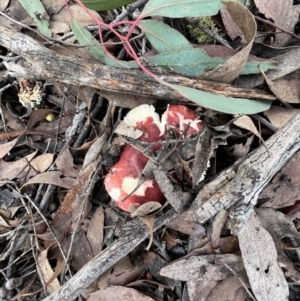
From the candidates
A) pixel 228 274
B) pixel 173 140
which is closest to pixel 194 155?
pixel 173 140

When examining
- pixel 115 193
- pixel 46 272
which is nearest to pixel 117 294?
pixel 46 272

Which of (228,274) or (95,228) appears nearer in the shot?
(228,274)

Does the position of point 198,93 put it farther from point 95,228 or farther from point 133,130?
point 95,228

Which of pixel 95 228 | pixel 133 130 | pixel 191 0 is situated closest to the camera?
pixel 191 0

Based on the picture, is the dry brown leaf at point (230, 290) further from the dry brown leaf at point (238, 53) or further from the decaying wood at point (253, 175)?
the dry brown leaf at point (238, 53)

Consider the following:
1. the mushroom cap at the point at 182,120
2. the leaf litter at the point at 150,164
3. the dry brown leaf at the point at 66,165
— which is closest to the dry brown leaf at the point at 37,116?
the leaf litter at the point at 150,164

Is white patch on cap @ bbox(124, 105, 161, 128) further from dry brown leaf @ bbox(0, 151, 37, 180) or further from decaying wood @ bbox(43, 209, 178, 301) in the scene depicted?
dry brown leaf @ bbox(0, 151, 37, 180)
